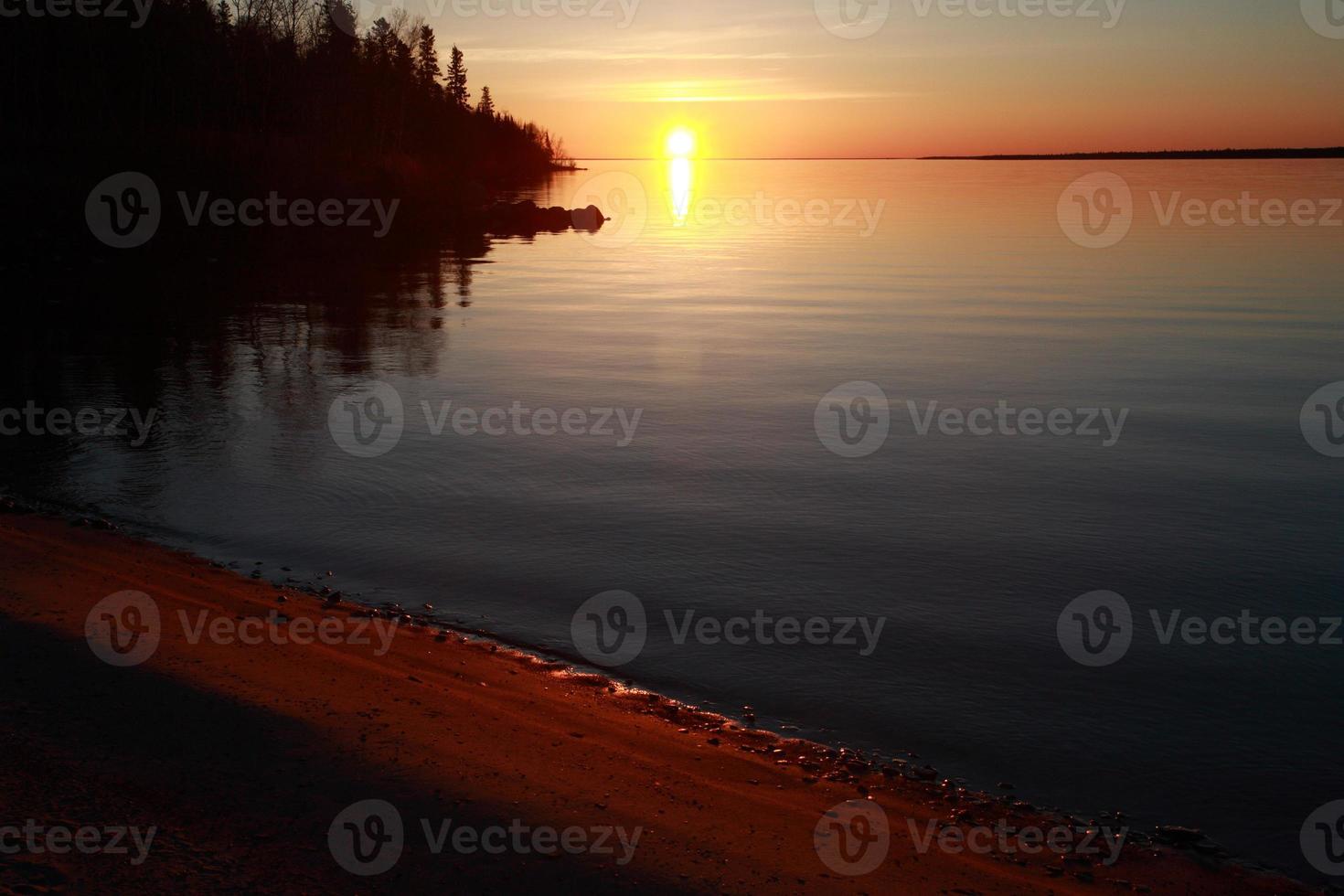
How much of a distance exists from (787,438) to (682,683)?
6499 millimetres

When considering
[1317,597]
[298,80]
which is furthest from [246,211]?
[1317,597]

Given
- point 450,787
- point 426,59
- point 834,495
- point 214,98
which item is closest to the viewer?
point 450,787

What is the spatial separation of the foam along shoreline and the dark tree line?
3309cm

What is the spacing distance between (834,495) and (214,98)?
50.3 metres

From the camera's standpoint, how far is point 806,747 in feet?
19.3

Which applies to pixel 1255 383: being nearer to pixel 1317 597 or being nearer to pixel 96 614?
pixel 1317 597

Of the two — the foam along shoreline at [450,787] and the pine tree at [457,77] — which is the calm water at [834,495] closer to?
the foam along shoreline at [450,787]

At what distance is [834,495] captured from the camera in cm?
1070

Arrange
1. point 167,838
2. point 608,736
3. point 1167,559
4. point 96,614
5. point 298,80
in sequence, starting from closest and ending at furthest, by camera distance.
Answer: point 167,838 → point 608,736 → point 96,614 → point 1167,559 → point 298,80

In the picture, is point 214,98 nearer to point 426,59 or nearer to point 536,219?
point 536,219

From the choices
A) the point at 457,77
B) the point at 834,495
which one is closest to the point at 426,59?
the point at 457,77

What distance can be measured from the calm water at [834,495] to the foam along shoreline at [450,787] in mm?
605

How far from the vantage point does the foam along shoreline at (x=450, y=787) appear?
4227 mm

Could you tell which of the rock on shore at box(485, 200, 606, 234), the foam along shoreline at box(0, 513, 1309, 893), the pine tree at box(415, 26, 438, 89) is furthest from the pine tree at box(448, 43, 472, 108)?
the foam along shoreline at box(0, 513, 1309, 893)
